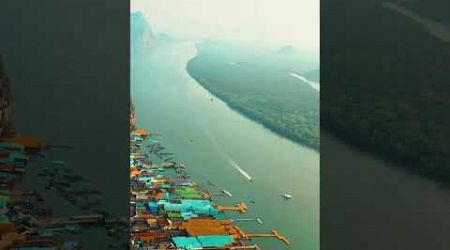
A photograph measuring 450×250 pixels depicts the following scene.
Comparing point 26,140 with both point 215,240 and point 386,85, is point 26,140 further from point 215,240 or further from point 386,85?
point 386,85

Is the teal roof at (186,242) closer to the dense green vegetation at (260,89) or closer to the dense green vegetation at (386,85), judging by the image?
the dense green vegetation at (260,89)

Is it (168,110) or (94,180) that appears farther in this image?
(168,110)

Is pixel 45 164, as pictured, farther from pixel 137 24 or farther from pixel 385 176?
pixel 385 176

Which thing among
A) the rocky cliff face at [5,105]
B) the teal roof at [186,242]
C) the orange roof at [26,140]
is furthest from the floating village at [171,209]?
the rocky cliff face at [5,105]

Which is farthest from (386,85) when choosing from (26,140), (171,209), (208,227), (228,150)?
(26,140)

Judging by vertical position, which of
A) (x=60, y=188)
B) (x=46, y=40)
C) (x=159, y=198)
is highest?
(x=46, y=40)

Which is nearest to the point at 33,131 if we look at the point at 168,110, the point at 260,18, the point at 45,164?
the point at 45,164

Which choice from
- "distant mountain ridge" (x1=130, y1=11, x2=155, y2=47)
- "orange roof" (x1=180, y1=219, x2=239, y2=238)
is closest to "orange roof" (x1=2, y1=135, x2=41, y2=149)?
"distant mountain ridge" (x1=130, y1=11, x2=155, y2=47)
